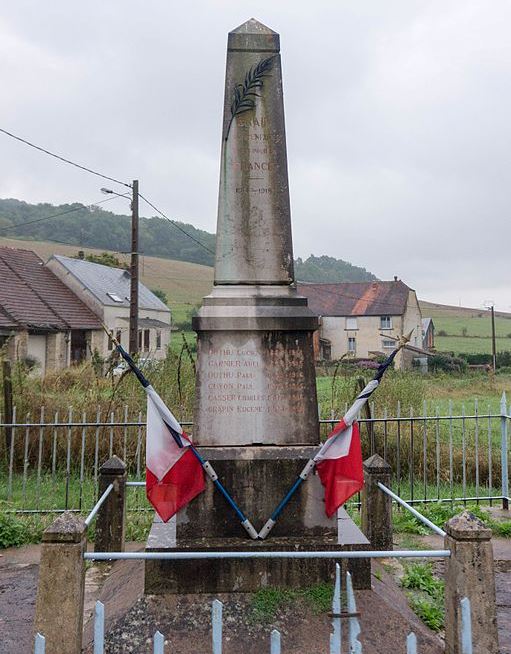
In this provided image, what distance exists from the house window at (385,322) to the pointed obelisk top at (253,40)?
41.2 m

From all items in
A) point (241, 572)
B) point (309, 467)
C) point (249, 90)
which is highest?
point (249, 90)

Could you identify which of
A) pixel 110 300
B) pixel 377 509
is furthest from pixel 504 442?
pixel 110 300

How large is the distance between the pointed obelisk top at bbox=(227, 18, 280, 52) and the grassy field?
169 ft

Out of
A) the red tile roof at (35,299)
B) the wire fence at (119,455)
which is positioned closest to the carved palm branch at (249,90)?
the wire fence at (119,455)

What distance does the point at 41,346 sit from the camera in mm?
27203

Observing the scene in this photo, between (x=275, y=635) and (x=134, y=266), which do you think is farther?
(x=134, y=266)

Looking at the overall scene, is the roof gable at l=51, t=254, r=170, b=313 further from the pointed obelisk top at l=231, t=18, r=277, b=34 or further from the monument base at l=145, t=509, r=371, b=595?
the monument base at l=145, t=509, r=371, b=595

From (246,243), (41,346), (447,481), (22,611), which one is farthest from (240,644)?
(41,346)

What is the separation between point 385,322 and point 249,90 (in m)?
41.5

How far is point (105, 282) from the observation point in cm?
3394

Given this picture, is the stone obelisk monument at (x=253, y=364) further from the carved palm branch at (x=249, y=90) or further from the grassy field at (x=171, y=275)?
the grassy field at (x=171, y=275)

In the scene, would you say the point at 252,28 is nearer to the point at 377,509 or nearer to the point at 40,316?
the point at 377,509

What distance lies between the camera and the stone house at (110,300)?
30.9m

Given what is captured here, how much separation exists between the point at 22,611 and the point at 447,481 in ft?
23.7
